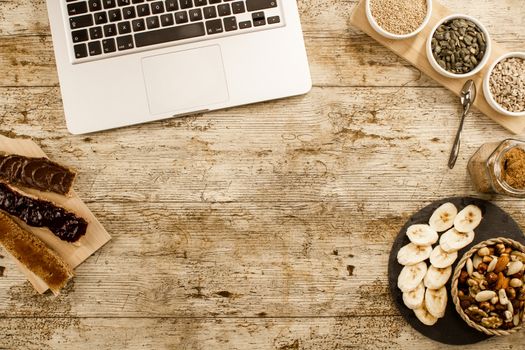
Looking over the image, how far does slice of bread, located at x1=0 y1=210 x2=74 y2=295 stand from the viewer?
108 centimetres

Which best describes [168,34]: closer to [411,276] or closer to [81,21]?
[81,21]

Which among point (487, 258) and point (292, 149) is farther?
point (292, 149)

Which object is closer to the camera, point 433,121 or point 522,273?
→ point 522,273

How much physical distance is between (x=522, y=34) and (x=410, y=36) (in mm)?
290

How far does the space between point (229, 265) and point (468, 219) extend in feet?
1.83

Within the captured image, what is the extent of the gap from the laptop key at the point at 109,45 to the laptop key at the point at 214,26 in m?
0.21

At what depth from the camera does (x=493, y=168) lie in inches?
40.7

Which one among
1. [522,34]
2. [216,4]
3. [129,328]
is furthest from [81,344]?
[522,34]

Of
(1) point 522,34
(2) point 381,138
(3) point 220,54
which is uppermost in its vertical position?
(3) point 220,54

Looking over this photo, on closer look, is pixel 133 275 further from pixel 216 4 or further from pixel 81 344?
pixel 216 4

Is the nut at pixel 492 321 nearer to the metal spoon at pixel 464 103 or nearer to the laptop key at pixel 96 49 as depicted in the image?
the metal spoon at pixel 464 103

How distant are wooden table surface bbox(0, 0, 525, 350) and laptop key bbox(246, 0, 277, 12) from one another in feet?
0.37

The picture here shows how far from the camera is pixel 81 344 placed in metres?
1.12

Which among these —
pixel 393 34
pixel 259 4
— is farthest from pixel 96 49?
pixel 393 34
